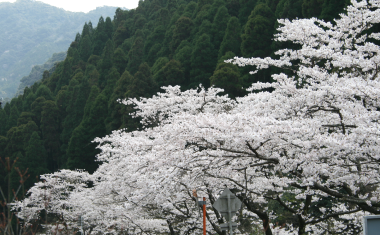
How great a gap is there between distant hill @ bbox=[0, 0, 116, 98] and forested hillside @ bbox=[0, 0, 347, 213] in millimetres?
79731

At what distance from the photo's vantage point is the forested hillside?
73.2 ft

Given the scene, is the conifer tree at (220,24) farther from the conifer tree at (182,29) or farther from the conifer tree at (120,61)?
the conifer tree at (120,61)

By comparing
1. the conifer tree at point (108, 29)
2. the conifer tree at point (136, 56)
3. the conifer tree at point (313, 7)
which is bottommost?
the conifer tree at point (313, 7)

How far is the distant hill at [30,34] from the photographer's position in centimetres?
12156

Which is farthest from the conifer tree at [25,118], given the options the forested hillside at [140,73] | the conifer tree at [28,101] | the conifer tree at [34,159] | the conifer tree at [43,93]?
the conifer tree at [34,159]

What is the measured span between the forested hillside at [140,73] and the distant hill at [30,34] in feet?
262

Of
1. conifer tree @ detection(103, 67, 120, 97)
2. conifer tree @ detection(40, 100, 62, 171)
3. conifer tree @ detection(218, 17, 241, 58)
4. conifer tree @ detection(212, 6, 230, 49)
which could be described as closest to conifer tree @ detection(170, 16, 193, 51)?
conifer tree @ detection(212, 6, 230, 49)

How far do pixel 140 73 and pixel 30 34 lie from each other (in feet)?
457

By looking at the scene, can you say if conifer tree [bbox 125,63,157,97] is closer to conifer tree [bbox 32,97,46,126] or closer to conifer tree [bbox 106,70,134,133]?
conifer tree [bbox 106,70,134,133]

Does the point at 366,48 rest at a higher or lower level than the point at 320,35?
lower

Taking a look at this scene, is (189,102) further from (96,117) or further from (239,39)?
(96,117)

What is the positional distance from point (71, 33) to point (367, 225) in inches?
6283

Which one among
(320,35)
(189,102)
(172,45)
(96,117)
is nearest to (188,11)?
(172,45)

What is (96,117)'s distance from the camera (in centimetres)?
2838
